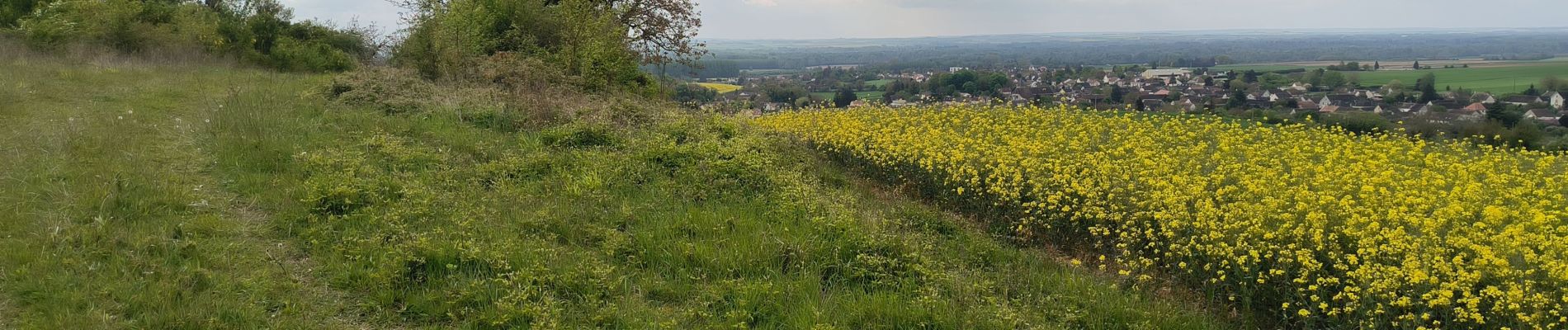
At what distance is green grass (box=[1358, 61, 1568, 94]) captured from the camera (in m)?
14.7

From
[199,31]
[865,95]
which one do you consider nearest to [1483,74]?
[865,95]

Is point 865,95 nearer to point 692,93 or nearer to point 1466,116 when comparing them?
point 692,93

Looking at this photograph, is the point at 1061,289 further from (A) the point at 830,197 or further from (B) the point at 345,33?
(B) the point at 345,33

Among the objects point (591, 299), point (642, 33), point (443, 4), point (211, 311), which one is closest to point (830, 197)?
point (591, 299)

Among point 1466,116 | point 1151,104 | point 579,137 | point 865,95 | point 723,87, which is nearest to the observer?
point 579,137

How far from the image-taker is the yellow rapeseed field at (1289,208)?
3.87 m

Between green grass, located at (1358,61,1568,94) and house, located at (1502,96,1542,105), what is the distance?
1057 mm

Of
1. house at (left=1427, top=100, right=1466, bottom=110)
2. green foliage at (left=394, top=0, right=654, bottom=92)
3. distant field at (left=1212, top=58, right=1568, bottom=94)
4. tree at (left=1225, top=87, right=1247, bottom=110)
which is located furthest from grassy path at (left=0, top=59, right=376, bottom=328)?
distant field at (left=1212, top=58, right=1568, bottom=94)

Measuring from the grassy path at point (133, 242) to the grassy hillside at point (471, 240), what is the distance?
0.02 m

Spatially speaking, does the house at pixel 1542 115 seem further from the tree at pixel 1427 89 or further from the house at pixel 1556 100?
the tree at pixel 1427 89

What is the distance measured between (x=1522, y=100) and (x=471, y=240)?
14.9m

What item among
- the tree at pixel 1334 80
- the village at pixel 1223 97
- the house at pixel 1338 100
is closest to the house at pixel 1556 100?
the village at pixel 1223 97

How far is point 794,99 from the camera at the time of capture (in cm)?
1814

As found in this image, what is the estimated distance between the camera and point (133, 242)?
4148 mm
